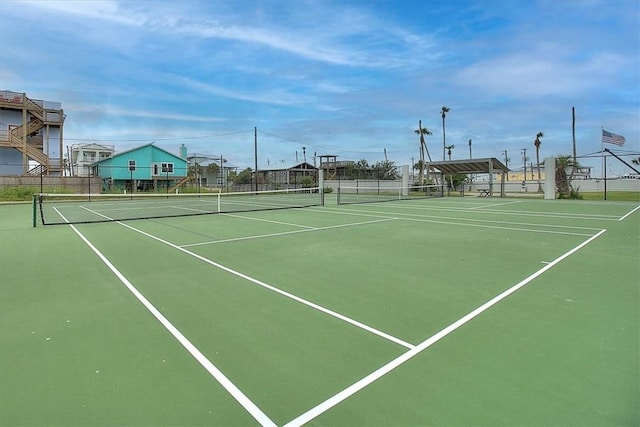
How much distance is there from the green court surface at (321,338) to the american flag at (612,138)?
80.4ft

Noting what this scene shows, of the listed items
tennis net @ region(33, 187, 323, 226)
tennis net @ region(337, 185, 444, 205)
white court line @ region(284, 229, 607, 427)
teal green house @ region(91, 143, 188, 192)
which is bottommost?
white court line @ region(284, 229, 607, 427)

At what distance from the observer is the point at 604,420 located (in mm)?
2207

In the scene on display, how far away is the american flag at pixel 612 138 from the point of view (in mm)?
26481

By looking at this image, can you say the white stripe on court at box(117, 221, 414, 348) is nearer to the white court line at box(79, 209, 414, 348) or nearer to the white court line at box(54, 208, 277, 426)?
the white court line at box(79, 209, 414, 348)

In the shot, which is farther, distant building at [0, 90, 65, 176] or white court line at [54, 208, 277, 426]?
distant building at [0, 90, 65, 176]

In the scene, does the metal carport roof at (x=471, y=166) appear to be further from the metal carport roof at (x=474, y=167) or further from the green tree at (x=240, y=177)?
the green tree at (x=240, y=177)

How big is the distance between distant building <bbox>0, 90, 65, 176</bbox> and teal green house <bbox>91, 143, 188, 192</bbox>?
6346mm

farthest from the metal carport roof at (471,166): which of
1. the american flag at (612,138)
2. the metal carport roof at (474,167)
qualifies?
the american flag at (612,138)

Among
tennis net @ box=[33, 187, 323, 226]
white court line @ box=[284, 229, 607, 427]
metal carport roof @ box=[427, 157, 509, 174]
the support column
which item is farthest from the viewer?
metal carport roof @ box=[427, 157, 509, 174]

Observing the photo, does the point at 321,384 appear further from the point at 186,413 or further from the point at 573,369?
the point at 573,369

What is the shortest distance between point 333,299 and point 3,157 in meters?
39.0

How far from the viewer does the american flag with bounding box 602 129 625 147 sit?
2648 centimetres

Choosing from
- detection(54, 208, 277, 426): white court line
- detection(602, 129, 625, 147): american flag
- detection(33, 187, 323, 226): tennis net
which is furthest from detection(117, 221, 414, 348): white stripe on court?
detection(602, 129, 625, 147): american flag

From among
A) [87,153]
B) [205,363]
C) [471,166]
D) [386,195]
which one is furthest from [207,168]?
[205,363]
